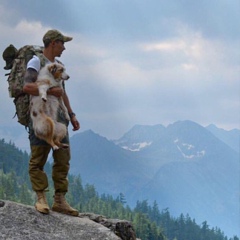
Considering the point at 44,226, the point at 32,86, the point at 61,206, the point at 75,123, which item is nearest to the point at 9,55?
the point at 32,86

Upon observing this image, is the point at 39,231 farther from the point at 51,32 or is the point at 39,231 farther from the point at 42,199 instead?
the point at 51,32

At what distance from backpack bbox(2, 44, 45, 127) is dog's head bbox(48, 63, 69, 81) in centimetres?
17

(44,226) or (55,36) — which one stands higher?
(55,36)

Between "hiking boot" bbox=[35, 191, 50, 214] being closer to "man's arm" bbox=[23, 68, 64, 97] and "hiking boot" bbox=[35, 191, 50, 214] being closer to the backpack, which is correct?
the backpack

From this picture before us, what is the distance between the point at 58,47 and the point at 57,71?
41 cm

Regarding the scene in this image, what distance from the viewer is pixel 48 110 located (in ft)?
30.3

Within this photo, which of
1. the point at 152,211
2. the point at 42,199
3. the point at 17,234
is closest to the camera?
the point at 17,234

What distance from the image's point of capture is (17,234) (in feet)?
29.2

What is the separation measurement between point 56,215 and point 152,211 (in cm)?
12709

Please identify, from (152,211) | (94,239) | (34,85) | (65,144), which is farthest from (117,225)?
(152,211)

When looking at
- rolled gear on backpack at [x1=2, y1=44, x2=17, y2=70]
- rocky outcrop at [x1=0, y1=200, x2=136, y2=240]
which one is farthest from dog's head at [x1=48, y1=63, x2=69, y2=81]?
rocky outcrop at [x1=0, y1=200, x2=136, y2=240]

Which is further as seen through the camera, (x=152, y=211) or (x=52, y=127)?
(x=152, y=211)

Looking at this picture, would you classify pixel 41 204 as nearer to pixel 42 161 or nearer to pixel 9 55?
pixel 42 161

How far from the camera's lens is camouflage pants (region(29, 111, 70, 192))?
30.7ft
